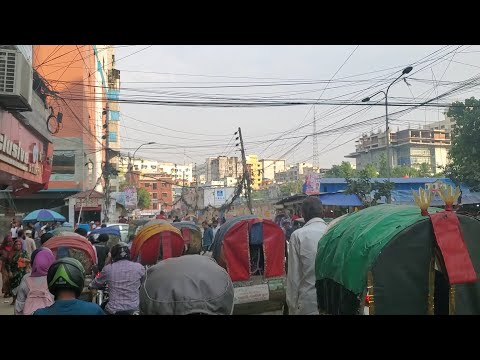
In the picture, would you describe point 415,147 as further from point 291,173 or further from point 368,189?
point 368,189

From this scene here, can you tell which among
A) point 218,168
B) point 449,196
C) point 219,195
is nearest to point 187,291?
point 449,196

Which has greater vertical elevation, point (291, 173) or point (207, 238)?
point (291, 173)

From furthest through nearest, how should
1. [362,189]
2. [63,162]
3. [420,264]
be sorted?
[63,162] < [362,189] < [420,264]

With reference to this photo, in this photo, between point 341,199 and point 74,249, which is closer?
point 74,249

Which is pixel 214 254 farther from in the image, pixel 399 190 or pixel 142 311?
pixel 399 190

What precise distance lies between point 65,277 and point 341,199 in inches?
972

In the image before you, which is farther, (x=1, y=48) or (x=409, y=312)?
(x=1, y=48)

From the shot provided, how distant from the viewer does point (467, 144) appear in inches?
899

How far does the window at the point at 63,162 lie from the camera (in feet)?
117

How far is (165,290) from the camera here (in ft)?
12.4
